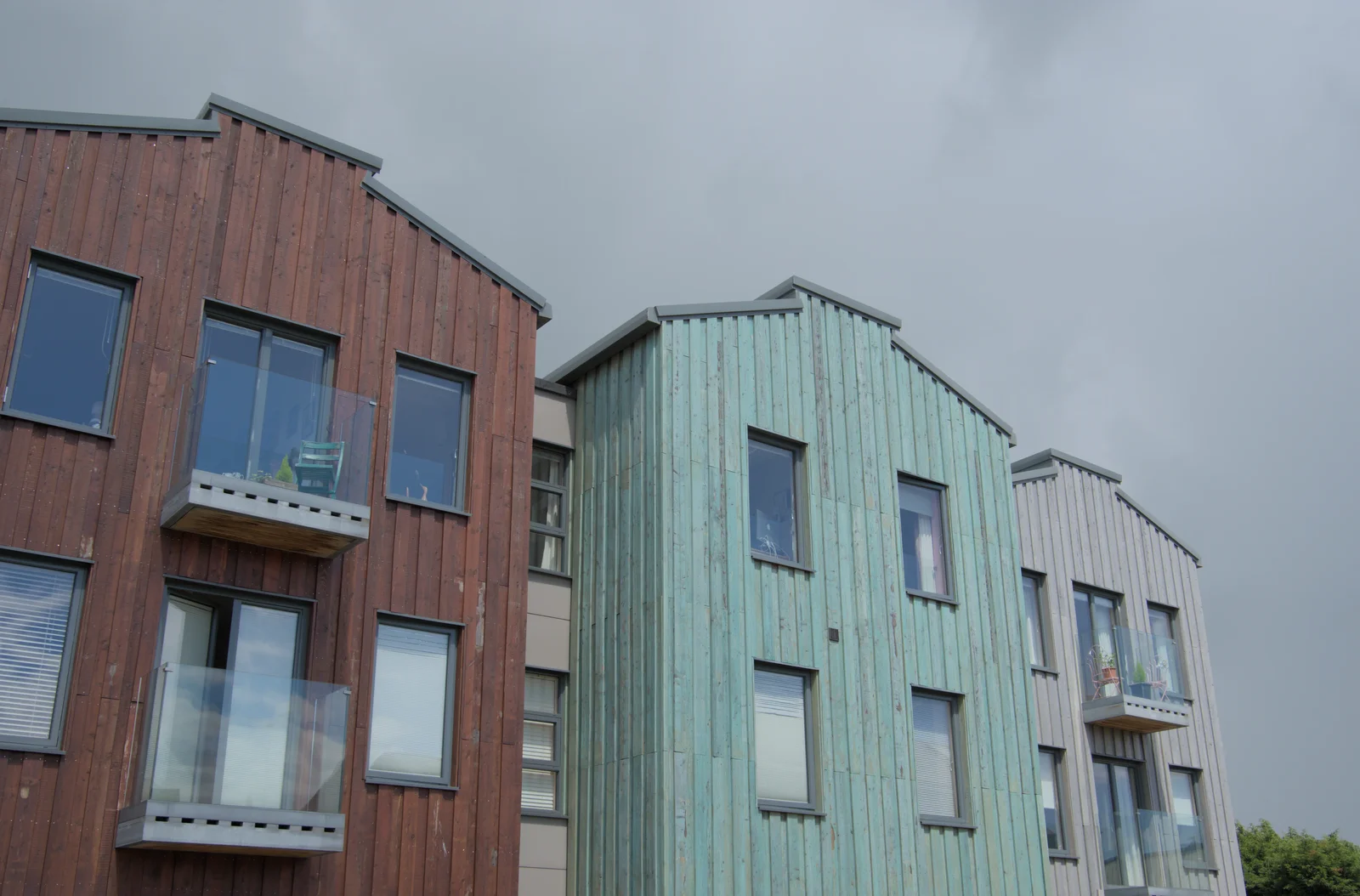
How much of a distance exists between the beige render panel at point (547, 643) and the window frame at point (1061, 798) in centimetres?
920

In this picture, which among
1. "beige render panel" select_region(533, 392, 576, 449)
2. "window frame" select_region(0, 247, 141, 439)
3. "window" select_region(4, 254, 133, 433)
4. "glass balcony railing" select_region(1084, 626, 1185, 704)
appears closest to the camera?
"window frame" select_region(0, 247, 141, 439)

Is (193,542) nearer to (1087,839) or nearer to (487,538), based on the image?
(487,538)

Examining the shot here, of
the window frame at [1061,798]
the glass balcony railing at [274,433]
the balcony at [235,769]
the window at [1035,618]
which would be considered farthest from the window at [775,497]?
the window frame at [1061,798]

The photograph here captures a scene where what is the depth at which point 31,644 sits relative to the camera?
12.5 metres

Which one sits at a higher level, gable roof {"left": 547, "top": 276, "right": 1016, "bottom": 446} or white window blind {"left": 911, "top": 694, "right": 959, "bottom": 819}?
gable roof {"left": 547, "top": 276, "right": 1016, "bottom": 446}

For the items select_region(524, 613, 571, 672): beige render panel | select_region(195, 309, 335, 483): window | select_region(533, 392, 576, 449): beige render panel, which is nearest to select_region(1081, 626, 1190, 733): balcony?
select_region(524, 613, 571, 672): beige render panel

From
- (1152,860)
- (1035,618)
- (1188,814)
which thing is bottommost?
(1152,860)

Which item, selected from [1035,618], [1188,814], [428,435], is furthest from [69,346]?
[1188,814]

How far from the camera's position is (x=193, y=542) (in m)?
13.6

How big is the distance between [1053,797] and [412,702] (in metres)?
12.2

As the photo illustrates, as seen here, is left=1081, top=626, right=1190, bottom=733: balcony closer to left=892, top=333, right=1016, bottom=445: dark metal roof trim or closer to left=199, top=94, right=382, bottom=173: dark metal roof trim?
left=892, top=333, right=1016, bottom=445: dark metal roof trim

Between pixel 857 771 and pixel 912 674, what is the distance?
1.83 meters

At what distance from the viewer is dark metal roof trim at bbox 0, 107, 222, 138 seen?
1390 cm

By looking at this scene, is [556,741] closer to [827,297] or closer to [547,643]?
[547,643]
